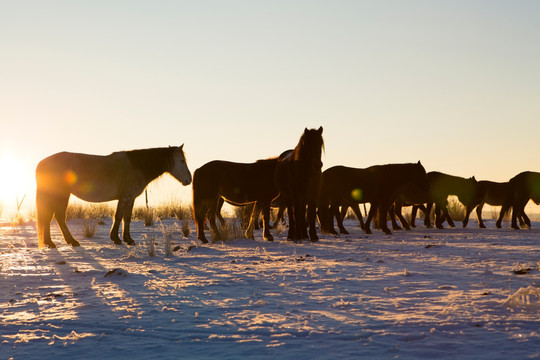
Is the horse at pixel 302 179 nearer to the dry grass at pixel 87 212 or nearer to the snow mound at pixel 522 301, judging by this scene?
the snow mound at pixel 522 301

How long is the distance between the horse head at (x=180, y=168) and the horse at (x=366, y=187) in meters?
3.33

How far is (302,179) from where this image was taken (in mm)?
11312

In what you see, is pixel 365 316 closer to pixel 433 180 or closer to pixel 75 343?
pixel 75 343

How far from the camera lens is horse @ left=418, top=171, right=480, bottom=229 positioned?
16453mm

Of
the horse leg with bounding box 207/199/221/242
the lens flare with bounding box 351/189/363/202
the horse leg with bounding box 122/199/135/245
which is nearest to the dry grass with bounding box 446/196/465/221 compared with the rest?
the lens flare with bounding box 351/189/363/202

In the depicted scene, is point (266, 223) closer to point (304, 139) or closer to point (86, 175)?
point (304, 139)

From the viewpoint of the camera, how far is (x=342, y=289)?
5.43 m

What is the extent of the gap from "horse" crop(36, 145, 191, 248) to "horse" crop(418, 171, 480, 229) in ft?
25.6

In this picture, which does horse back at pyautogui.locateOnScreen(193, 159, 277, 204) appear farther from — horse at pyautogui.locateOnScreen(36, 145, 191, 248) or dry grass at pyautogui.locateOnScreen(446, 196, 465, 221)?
dry grass at pyautogui.locateOnScreen(446, 196, 465, 221)

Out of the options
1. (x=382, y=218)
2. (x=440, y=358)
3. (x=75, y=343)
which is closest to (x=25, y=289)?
(x=75, y=343)

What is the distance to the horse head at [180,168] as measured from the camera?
12594 millimetres

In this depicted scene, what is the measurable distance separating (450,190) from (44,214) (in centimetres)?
1136

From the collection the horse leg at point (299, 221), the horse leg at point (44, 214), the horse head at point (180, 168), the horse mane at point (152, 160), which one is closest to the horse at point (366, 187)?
the horse leg at point (299, 221)

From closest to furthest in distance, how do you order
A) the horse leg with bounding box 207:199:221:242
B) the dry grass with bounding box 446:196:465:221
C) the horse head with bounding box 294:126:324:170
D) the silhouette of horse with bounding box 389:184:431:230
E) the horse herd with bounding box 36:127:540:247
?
the horse head with bounding box 294:126:324:170, the horse herd with bounding box 36:127:540:247, the horse leg with bounding box 207:199:221:242, the silhouette of horse with bounding box 389:184:431:230, the dry grass with bounding box 446:196:465:221
